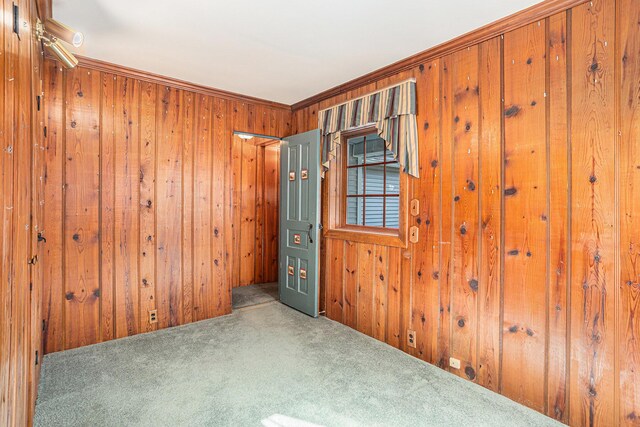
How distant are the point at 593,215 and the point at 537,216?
0.97ft

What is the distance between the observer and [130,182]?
133 inches

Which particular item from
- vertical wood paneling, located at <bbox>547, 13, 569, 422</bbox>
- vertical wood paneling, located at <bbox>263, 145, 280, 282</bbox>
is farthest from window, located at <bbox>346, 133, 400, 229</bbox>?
vertical wood paneling, located at <bbox>263, 145, 280, 282</bbox>

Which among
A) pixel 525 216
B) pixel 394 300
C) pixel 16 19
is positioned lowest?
pixel 394 300

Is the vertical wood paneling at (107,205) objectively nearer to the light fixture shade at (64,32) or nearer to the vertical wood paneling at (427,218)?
the light fixture shade at (64,32)

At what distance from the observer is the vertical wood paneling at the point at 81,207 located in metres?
3.07

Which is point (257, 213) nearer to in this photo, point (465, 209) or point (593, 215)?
point (465, 209)

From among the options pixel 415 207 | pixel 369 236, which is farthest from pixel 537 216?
pixel 369 236

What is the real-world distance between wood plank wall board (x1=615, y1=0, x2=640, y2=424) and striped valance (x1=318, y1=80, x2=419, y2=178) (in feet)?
4.49

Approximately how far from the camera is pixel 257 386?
2459 mm

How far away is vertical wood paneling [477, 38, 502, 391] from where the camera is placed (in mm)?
2416

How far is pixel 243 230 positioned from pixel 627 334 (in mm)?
4814

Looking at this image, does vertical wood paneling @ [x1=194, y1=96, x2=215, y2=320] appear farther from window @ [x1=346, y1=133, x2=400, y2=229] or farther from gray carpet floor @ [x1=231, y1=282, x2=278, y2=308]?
window @ [x1=346, y1=133, x2=400, y2=229]

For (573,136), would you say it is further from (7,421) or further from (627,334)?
(7,421)

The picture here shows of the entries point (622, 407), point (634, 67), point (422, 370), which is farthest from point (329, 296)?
point (634, 67)
